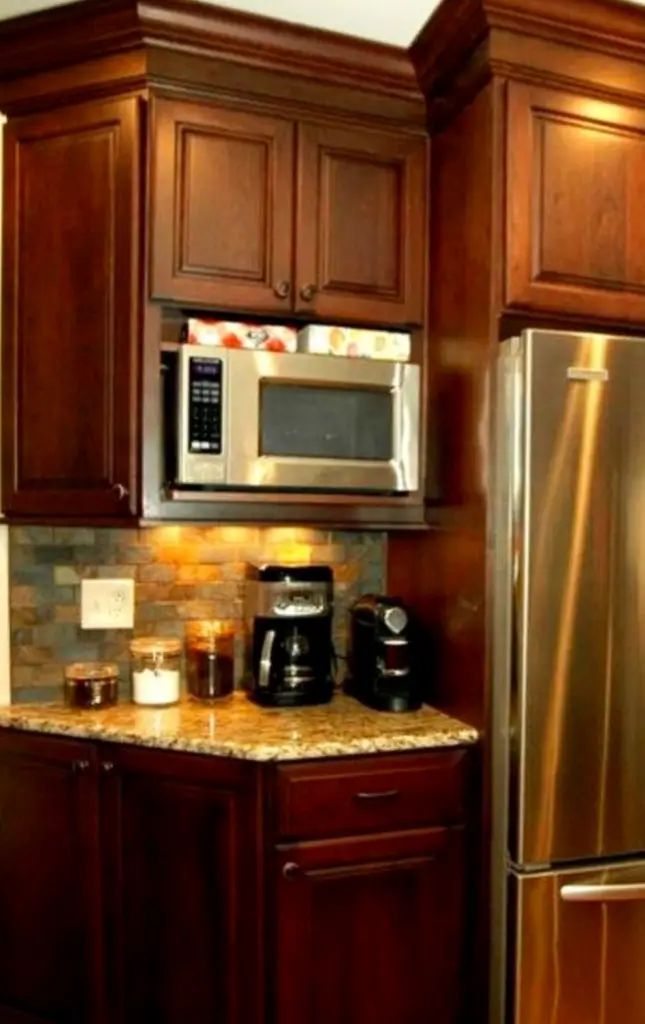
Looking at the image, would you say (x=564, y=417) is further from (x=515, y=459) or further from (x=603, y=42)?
(x=603, y=42)

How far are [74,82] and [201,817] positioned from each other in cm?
169

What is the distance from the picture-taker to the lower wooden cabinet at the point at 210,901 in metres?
1.68

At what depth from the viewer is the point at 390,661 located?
76.8 inches

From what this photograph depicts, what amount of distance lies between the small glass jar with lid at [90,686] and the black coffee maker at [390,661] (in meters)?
0.63

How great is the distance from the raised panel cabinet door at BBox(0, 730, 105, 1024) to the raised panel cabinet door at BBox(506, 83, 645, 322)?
1.47m

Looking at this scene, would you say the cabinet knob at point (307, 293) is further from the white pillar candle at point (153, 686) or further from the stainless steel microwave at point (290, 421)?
the white pillar candle at point (153, 686)

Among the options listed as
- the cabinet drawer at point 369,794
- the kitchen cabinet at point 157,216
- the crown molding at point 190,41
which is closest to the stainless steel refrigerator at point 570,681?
the cabinet drawer at point 369,794

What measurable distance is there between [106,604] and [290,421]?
697 mm

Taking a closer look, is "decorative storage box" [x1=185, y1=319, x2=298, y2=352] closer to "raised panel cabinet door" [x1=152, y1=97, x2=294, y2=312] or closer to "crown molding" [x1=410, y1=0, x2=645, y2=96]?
"raised panel cabinet door" [x1=152, y1=97, x2=294, y2=312]

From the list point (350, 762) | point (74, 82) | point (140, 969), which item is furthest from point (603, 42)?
point (140, 969)

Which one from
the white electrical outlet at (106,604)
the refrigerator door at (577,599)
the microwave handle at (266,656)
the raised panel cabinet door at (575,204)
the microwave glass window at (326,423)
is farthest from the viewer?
the white electrical outlet at (106,604)

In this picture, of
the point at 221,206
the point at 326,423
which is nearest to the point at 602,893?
the point at 326,423

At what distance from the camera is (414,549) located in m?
2.14

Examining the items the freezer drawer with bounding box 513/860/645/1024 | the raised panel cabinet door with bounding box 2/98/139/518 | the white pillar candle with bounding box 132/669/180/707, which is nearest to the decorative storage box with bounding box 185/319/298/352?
the raised panel cabinet door with bounding box 2/98/139/518
